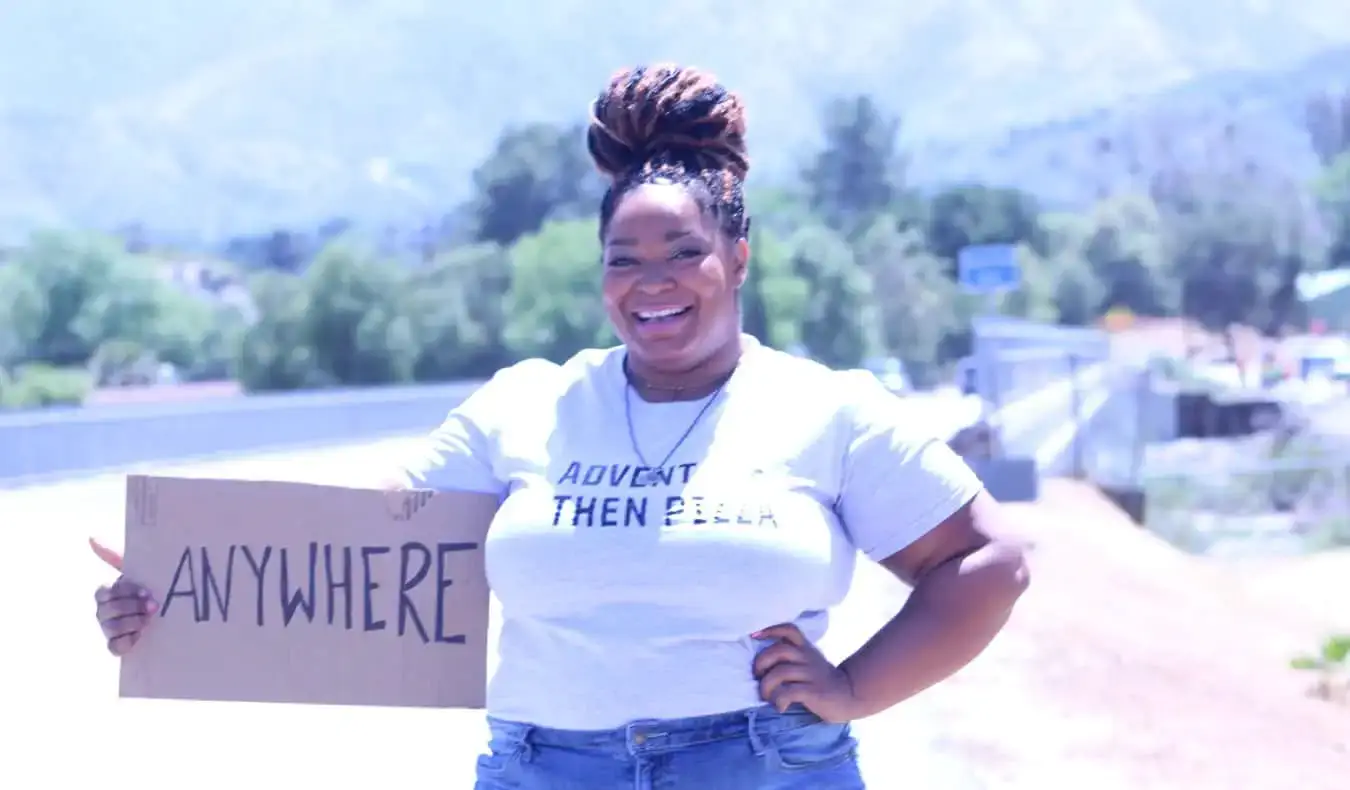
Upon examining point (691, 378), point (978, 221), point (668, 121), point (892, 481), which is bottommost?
point (892, 481)

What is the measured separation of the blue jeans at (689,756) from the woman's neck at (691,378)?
51 cm

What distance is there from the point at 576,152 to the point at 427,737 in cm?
9280

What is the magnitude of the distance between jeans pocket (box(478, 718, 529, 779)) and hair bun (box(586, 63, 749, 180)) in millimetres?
876

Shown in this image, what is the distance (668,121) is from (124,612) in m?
1.24

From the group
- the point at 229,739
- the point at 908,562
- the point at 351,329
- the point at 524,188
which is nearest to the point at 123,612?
the point at 908,562

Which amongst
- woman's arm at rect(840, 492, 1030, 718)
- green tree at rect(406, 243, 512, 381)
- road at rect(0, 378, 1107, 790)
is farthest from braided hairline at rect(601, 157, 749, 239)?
green tree at rect(406, 243, 512, 381)

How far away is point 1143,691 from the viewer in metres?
8.78

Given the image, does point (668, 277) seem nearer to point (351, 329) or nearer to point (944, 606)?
point (944, 606)

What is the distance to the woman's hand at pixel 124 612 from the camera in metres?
2.84

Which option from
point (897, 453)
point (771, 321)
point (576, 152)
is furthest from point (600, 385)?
point (576, 152)

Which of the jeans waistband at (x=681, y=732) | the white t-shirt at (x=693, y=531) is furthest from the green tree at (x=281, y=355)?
the jeans waistband at (x=681, y=732)

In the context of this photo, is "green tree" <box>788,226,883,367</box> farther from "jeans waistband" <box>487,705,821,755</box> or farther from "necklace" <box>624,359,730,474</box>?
"jeans waistband" <box>487,705,821,755</box>

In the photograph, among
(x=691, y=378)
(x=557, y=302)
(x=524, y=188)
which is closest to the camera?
(x=691, y=378)

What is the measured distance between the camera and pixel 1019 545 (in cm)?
245
